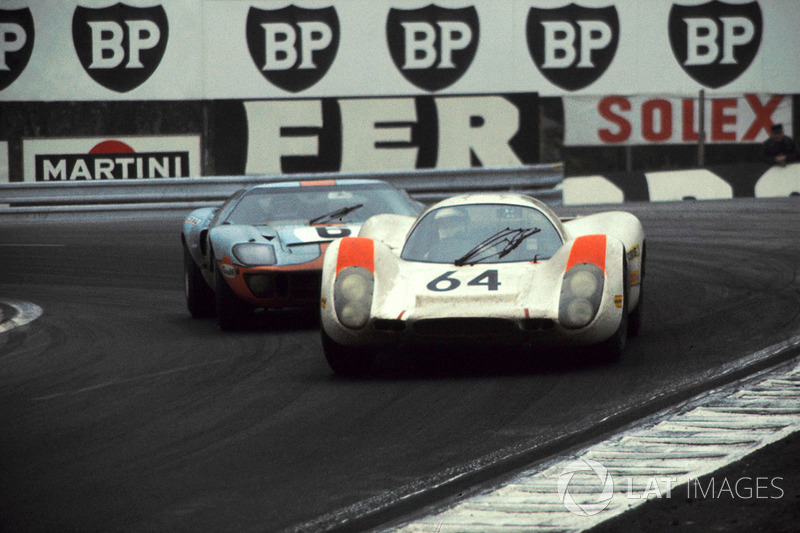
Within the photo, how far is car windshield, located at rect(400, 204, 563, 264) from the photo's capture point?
7223 millimetres

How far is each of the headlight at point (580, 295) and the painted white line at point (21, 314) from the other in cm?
448

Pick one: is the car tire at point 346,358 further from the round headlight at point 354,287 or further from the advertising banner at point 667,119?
the advertising banner at point 667,119

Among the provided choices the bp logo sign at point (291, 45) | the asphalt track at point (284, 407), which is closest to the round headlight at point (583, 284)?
the asphalt track at point (284, 407)

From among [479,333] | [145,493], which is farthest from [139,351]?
[145,493]

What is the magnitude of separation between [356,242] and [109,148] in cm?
1095

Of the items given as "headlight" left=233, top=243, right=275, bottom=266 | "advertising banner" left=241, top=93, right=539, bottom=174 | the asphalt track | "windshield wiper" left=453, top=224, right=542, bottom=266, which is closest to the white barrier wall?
"advertising banner" left=241, top=93, right=539, bottom=174

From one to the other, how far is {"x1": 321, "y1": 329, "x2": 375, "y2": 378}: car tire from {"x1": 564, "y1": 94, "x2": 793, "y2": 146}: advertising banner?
11.5m

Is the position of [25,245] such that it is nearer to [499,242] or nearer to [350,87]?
[350,87]

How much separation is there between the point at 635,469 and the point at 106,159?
550 inches

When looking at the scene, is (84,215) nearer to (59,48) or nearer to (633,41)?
(59,48)

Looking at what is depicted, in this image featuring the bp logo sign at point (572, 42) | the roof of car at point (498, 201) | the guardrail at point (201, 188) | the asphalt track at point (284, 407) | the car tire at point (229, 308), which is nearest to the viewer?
the asphalt track at point (284, 407)

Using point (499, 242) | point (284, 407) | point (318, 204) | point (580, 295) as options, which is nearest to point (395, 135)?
point (318, 204)

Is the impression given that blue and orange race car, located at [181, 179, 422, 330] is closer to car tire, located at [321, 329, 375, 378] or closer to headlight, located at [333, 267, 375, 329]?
headlight, located at [333, 267, 375, 329]

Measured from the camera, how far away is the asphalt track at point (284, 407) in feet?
14.1
